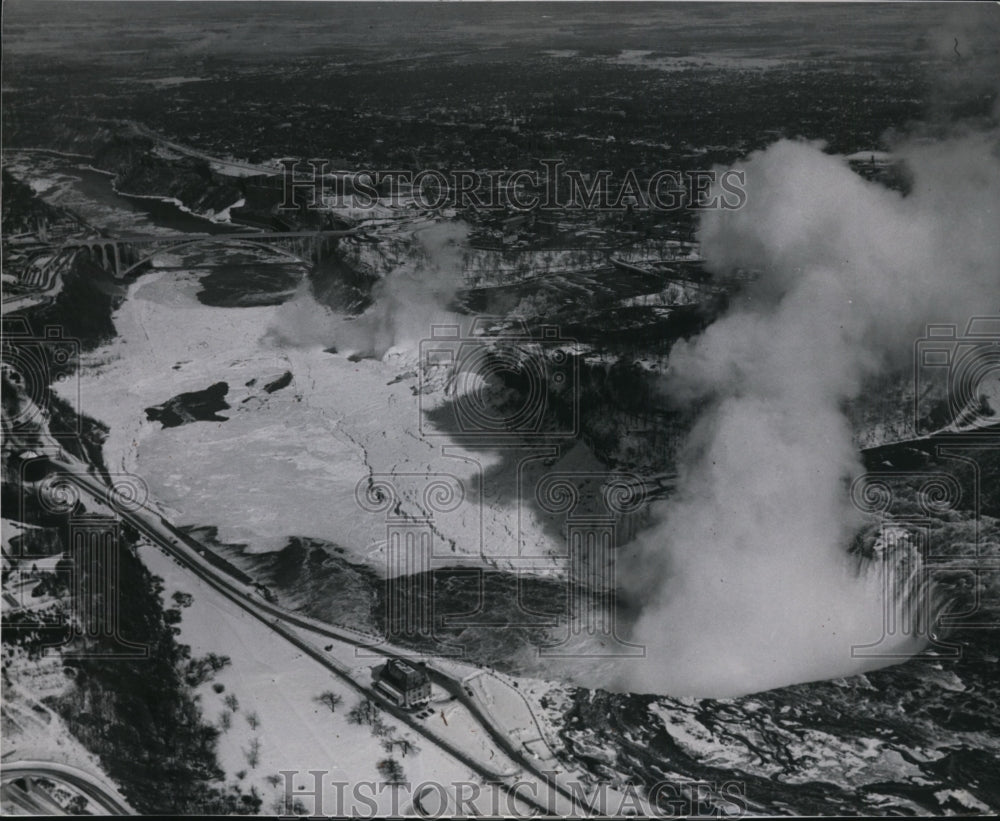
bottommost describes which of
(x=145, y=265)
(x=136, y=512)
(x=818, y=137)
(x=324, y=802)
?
(x=324, y=802)

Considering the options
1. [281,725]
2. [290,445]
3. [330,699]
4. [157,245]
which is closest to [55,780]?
[281,725]

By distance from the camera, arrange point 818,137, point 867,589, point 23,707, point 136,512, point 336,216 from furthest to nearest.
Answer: point 336,216, point 818,137, point 136,512, point 867,589, point 23,707

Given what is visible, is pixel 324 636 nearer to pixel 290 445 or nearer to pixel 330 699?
pixel 330 699

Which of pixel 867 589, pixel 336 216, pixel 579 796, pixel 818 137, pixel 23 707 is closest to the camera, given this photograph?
pixel 579 796

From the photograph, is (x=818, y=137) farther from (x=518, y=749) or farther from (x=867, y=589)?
(x=518, y=749)

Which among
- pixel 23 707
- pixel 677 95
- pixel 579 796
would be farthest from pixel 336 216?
pixel 579 796

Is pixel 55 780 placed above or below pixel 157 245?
below

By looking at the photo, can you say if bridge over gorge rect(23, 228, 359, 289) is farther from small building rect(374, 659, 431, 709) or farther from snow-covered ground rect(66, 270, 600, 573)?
small building rect(374, 659, 431, 709)
